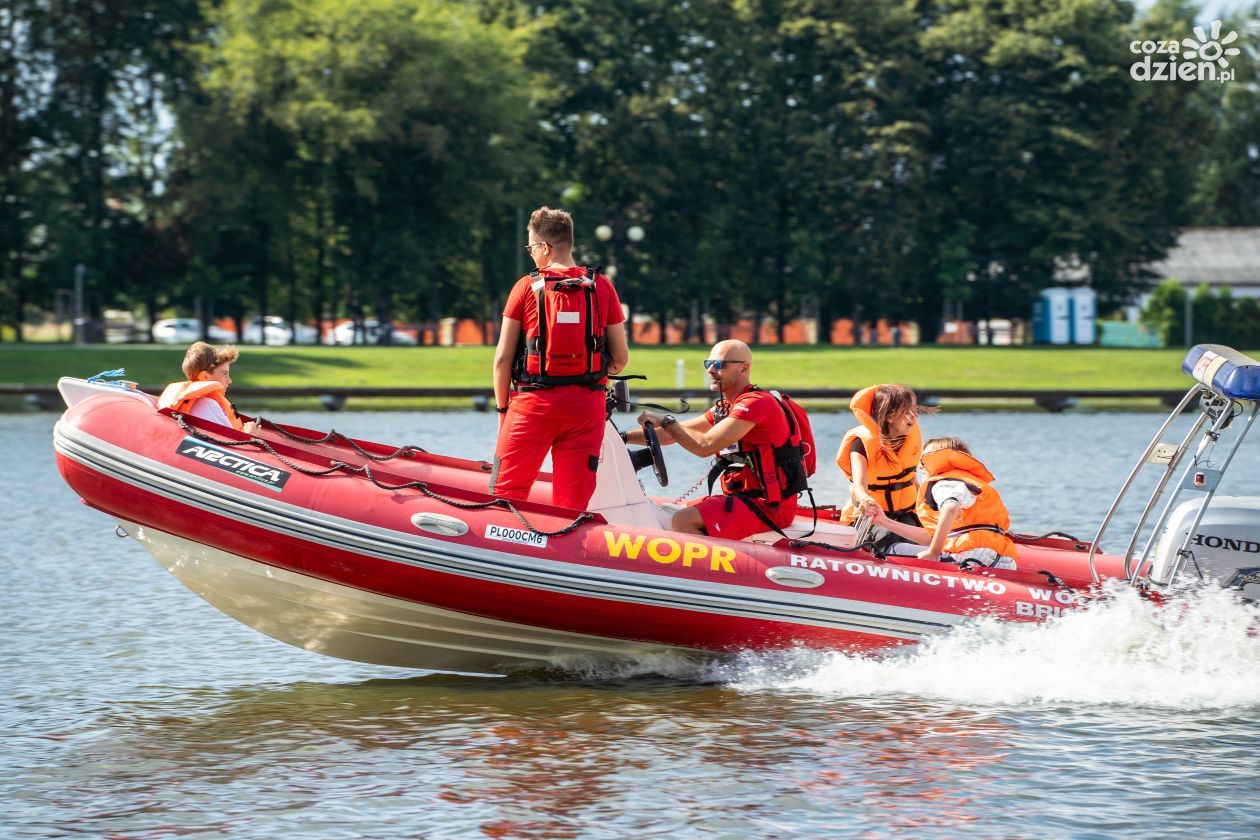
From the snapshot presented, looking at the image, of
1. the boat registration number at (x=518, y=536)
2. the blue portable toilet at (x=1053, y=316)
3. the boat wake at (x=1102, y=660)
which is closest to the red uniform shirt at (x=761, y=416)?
the boat registration number at (x=518, y=536)

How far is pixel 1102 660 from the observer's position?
7.47 metres

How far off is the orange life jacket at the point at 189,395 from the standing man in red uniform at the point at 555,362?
1476mm

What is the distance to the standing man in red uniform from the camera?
284 inches

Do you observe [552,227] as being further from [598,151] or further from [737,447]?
[598,151]

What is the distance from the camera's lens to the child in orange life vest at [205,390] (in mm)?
8141

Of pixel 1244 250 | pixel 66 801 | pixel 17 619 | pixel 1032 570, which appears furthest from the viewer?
pixel 1244 250

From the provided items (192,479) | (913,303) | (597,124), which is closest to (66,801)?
(192,479)

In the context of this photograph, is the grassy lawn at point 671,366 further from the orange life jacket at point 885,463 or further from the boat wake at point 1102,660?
the boat wake at point 1102,660

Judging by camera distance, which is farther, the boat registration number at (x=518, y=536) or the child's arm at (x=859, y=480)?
the child's arm at (x=859, y=480)

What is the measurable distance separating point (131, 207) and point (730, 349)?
46.6 meters

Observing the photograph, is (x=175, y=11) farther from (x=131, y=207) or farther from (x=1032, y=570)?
(x=1032, y=570)

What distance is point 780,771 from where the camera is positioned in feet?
21.0

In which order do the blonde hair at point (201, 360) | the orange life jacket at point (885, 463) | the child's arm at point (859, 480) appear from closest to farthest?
1. the child's arm at point (859, 480)
2. the orange life jacket at point (885, 463)
3. the blonde hair at point (201, 360)

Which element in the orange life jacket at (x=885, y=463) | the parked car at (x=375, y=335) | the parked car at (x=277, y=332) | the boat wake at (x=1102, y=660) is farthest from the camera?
the parked car at (x=277, y=332)
